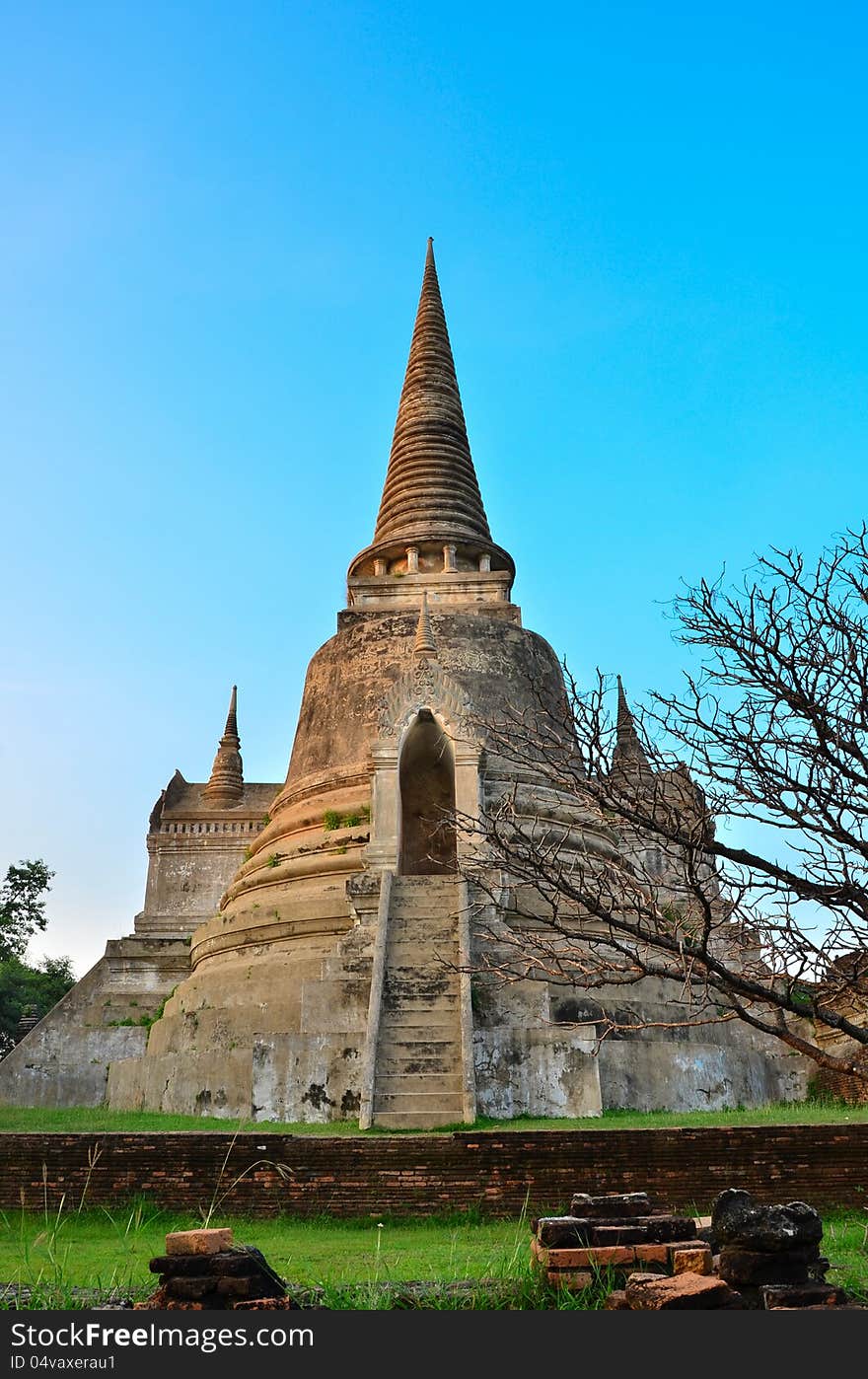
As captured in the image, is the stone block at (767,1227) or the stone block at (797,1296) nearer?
the stone block at (797,1296)

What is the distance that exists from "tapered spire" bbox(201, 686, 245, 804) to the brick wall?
2205 cm

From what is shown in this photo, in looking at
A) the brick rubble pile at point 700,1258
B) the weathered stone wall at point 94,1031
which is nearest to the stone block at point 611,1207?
the brick rubble pile at point 700,1258

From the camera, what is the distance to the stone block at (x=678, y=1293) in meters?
4.51

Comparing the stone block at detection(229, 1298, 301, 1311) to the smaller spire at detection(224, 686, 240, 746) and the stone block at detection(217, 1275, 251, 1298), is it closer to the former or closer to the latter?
the stone block at detection(217, 1275, 251, 1298)

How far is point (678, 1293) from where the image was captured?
4543mm

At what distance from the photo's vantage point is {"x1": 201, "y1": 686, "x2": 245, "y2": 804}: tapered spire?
102 ft

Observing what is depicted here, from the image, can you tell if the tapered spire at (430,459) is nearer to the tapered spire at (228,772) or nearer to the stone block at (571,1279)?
the tapered spire at (228,772)

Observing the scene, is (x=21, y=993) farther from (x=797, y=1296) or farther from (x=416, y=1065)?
(x=797, y=1296)

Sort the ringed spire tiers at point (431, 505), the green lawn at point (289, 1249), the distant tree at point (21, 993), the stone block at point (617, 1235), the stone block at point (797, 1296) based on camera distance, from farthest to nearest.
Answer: the distant tree at point (21, 993), the ringed spire tiers at point (431, 505), the green lawn at point (289, 1249), the stone block at point (617, 1235), the stone block at point (797, 1296)

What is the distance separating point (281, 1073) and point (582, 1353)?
9575mm

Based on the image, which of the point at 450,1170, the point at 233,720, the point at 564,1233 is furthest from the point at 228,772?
the point at 564,1233

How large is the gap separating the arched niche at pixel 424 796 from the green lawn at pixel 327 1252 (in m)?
8.77

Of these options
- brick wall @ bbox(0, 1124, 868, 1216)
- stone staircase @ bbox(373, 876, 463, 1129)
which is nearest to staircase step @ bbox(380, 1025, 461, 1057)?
stone staircase @ bbox(373, 876, 463, 1129)

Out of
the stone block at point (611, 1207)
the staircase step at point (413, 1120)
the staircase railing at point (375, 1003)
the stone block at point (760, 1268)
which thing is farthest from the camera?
the staircase railing at point (375, 1003)
